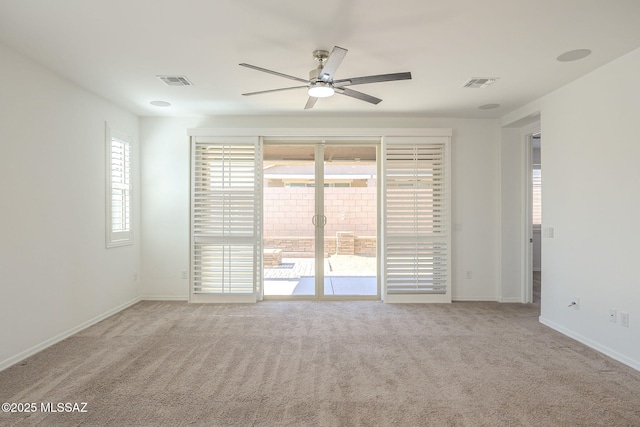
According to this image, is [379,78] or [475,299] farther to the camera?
Result: [475,299]

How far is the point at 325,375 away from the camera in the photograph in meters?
2.67

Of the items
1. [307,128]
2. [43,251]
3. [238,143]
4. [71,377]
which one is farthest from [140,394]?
[307,128]

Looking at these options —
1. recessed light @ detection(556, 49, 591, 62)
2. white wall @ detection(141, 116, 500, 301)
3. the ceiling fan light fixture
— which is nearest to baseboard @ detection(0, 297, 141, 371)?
white wall @ detection(141, 116, 500, 301)

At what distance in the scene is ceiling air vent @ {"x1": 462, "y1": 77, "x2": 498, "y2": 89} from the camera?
347 cm

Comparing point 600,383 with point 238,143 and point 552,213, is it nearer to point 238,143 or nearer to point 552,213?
point 552,213

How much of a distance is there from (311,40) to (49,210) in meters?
2.83

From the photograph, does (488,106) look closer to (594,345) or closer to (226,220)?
(594,345)

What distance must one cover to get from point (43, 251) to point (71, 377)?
48.3 inches

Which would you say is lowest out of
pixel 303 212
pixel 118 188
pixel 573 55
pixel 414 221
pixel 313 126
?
pixel 414 221

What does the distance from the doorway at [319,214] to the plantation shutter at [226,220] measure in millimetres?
252

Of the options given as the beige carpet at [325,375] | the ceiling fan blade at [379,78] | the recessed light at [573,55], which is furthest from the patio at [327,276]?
the recessed light at [573,55]

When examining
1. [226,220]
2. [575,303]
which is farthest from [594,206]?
[226,220]

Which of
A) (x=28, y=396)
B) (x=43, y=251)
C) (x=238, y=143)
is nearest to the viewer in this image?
(x=28, y=396)

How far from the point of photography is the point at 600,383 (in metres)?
2.56
